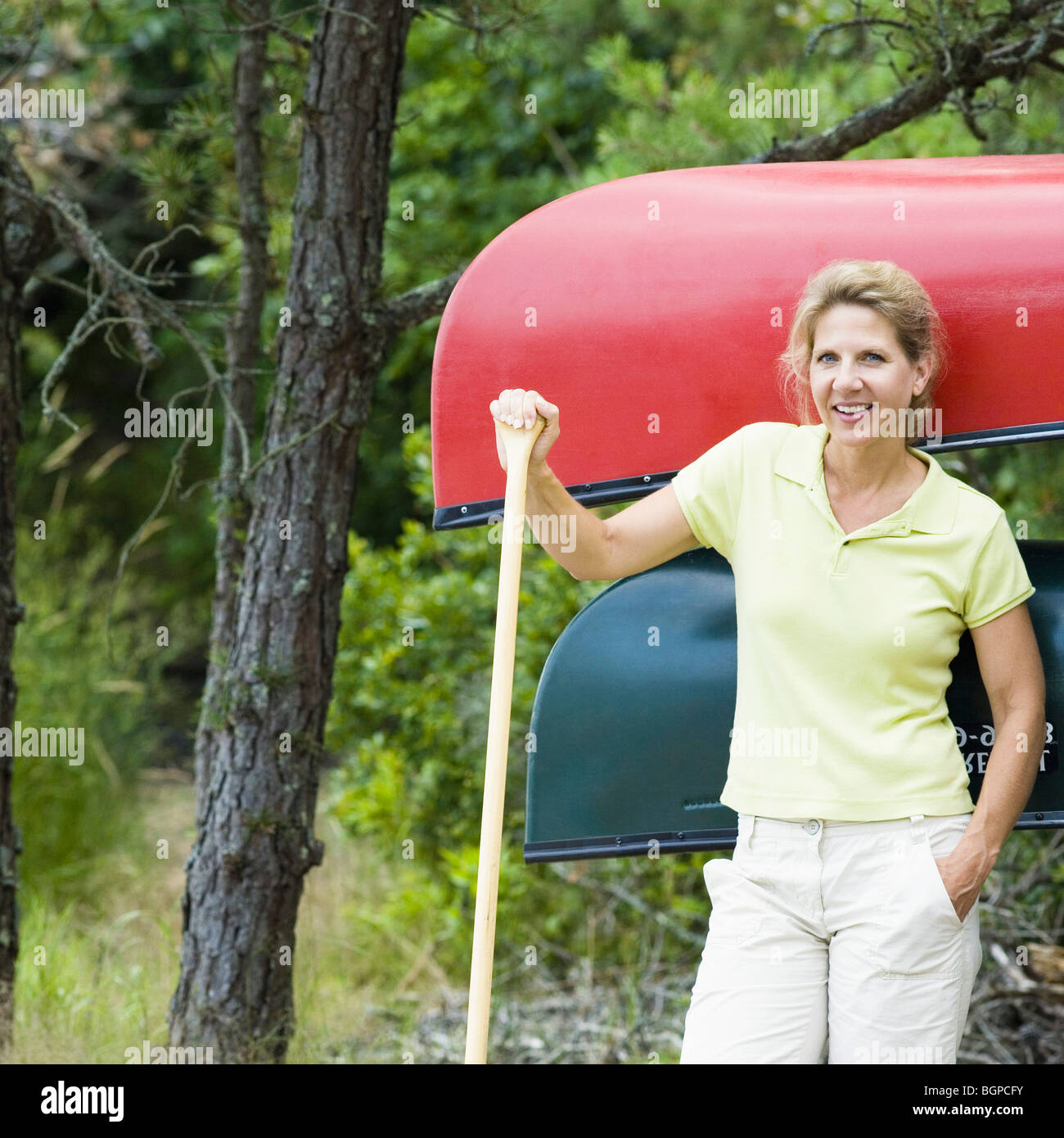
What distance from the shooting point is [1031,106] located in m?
3.59

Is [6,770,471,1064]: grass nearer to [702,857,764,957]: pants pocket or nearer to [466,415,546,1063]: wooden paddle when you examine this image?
[466,415,546,1063]: wooden paddle

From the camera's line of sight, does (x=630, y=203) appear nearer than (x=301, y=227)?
Yes

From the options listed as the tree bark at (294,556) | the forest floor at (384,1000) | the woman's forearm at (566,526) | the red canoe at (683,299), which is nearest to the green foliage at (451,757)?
the forest floor at (384,1000)

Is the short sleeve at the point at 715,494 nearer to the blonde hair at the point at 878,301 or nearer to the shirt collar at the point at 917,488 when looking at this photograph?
the shirt collar at the point at 917,488

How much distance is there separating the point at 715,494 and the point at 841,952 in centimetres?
70

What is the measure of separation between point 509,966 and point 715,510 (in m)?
2.52

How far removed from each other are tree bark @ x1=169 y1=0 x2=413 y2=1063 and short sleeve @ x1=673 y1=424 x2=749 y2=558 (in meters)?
1.06

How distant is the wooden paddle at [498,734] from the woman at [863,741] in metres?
0.06

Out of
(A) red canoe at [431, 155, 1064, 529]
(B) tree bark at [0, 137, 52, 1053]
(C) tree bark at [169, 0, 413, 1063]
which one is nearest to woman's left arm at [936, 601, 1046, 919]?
(A) red canoe at [431, 155, 1064, 529]

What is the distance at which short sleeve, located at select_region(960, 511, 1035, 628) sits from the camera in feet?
6.05

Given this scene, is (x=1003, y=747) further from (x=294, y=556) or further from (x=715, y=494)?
(x=294, y=556)

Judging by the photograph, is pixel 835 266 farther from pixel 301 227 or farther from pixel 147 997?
pixel 147 997

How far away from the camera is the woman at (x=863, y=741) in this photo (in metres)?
1.80
